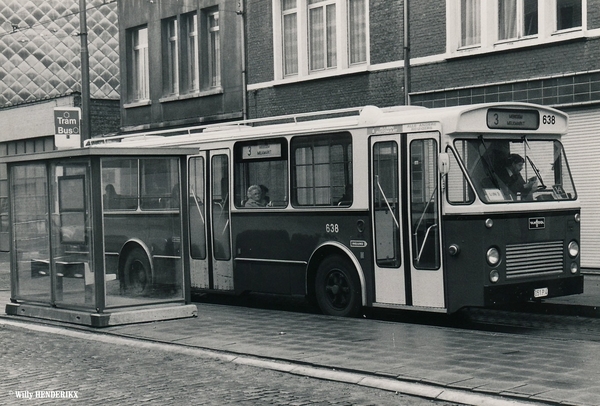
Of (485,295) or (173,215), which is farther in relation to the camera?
(173,215)

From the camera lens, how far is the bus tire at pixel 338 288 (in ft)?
44.5

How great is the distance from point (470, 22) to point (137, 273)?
999 cm

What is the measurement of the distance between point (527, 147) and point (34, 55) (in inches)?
1031

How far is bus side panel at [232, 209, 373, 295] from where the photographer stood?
44.7ft

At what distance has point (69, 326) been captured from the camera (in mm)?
13242

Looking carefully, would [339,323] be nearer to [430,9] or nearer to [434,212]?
[434,212]

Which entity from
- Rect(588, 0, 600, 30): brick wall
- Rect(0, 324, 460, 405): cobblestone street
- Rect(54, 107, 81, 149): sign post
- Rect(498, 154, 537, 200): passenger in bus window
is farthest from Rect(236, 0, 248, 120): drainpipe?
Rect(0, 324, 460, 405): cobblestone street

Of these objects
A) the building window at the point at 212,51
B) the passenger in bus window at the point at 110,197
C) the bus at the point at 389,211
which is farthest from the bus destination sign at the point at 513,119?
the building window at the point at 212,51

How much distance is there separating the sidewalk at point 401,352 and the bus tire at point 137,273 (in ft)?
2.27

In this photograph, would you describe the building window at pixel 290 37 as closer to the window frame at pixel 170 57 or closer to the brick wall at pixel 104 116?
the window frame at pixel 170 57

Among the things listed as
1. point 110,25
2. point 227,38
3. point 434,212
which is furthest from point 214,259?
point 110,25

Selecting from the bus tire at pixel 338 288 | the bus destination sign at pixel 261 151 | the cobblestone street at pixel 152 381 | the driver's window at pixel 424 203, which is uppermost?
the bus destination sign at pixel 261 151

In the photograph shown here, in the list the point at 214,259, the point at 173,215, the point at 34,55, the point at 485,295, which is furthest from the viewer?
the point at 34,55

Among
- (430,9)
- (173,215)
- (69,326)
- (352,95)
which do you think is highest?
(430,9)
